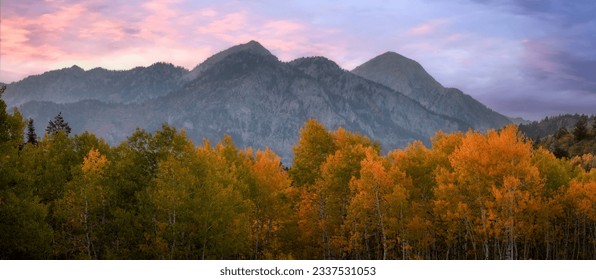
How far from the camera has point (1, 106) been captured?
32.1m

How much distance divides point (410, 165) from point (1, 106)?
37416 millimetres

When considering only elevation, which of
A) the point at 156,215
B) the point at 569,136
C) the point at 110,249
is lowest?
the point at 110,249

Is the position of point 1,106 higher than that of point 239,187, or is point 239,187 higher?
point 1,106

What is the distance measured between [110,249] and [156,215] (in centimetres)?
427

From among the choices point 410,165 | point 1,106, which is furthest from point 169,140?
point 410,165

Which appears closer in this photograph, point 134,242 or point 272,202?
point 134,242

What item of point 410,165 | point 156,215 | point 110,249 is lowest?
point 110,249
